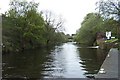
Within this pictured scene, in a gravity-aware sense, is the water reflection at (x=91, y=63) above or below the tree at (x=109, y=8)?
below

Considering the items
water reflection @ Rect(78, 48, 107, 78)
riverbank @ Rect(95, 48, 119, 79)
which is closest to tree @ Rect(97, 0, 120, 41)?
water reflection @ Rect(78, 48, 107, 78)

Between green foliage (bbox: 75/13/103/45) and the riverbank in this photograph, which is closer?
the riverbank

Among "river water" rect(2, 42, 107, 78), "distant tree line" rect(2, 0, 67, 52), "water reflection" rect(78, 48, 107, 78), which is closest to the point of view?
"river water" rect(2, 42, 107, 78)

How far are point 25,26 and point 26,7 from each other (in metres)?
4.19

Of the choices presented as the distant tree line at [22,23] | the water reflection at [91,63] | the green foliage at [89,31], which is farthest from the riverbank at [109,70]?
the green foliage at [89,31]

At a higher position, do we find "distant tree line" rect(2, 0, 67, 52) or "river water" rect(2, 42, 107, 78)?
"distant tree line" rect(2, 0, 67, 52)

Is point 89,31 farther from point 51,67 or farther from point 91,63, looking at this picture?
point 51,67

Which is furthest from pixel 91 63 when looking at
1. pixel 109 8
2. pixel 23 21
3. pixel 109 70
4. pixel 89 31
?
pixel 89 31

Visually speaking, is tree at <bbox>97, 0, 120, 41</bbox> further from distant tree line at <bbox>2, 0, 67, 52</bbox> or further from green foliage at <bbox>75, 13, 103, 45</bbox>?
green foliage at <bbox>75, 13, 103, 45</bbox>

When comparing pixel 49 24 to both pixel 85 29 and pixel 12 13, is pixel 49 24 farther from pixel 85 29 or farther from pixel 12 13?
pixel 12 13

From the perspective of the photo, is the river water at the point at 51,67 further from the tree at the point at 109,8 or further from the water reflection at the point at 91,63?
the tree at the point at 109,8

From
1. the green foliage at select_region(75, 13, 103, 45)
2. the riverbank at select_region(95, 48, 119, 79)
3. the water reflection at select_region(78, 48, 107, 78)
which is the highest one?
the green foliage at select_region(75, 13, 103, 45)

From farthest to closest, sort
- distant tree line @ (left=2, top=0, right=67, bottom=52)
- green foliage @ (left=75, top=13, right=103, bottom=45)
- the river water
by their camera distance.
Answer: green foliage @ (left=75, top=13, right=103, bottom=45) → distant tree line @ (left=2, top=0, right=67, bottom=52) → the river water

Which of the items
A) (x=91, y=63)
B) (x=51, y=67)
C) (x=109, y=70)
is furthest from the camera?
(x=91, y=63)
